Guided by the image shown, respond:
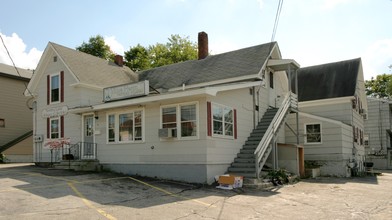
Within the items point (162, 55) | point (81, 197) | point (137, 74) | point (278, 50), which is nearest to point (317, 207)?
point (81, 197)

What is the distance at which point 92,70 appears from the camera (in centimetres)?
2183

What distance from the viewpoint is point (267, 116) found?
1952 centimetres

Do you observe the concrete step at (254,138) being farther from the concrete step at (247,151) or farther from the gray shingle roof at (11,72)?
the gray shingle roof at (11,72)

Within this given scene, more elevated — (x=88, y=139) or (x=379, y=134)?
(x=379, y=134)

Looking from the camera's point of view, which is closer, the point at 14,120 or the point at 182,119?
the point at 182,119

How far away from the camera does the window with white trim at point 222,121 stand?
49.1 ft

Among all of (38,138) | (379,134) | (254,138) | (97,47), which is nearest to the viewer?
(254,138)

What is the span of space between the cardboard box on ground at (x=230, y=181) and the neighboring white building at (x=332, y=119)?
358 inches

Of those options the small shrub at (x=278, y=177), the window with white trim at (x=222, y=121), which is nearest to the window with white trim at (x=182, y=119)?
the window with white trim at (x=222, y=121)

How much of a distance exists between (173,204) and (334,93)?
52.6ft

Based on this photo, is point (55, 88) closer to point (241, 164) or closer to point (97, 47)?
point (241, 164)

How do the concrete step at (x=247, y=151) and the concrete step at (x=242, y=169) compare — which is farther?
the concrete step at (x=247, y=151)

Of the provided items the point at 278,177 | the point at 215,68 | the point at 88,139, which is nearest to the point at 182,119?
the point at 278,177

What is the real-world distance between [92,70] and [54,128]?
3915 mm
